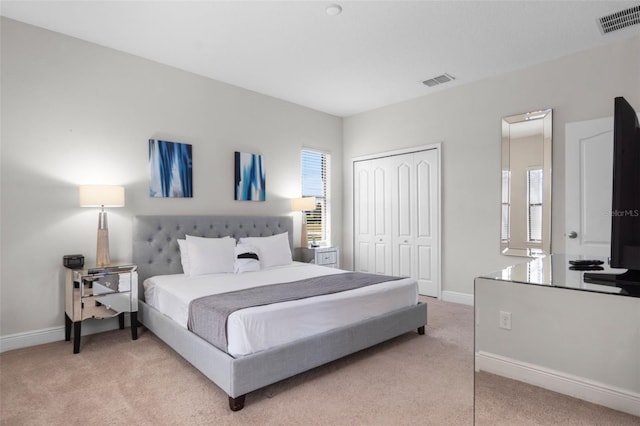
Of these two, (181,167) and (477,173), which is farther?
(477,173)

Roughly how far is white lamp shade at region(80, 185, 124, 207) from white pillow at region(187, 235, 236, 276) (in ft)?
2.80

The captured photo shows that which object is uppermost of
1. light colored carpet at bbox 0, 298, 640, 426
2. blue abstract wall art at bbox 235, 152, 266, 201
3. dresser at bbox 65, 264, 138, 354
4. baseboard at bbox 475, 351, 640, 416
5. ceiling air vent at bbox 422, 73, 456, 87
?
ceiling air vent at bbox 422, 73, 456, 87

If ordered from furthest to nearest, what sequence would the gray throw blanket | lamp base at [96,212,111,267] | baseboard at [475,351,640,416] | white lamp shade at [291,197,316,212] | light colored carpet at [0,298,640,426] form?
white lamp shade at [291,197,316,212]
lamp base at [96,212,111,267]
the gray throw blanket
light colored carpet at [0,298,640,426]
baseboard at [475,351,640,416]

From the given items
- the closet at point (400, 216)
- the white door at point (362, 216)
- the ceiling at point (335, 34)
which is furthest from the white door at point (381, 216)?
the ceiling at point (335, 34)

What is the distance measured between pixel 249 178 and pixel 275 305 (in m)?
2.62

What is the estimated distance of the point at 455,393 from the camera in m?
2.28

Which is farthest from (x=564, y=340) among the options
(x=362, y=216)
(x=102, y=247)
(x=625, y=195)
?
(x=362, y=216)

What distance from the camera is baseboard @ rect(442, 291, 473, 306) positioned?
4.54 metres

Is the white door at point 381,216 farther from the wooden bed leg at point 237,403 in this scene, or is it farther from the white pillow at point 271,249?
the wooden bed leg at point 237,403

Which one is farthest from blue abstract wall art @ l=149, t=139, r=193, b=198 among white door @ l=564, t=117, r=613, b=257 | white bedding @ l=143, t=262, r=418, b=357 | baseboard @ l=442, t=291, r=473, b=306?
white door @ l=564, t=117, r=613, b=257

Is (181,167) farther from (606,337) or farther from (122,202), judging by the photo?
(606,337)

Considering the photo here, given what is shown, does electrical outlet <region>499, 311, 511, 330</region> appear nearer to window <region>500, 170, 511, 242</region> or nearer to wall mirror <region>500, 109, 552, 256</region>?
wall mirror <region>500, 109, 552, 256</region>

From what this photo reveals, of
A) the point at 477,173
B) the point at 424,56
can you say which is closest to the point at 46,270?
the point at 424,56

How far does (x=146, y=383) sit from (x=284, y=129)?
3723mm
